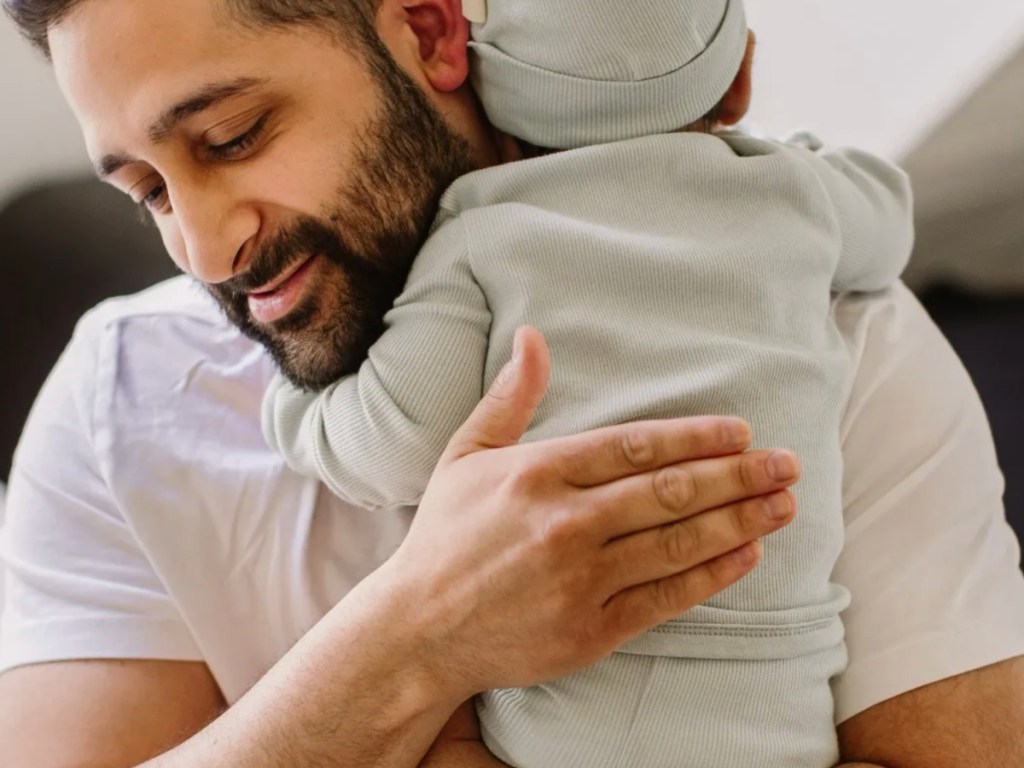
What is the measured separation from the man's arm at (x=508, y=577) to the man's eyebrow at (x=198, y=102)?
0.40 m

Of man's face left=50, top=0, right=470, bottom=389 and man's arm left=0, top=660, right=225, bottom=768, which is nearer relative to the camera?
man's face left=50, top=0, right=470, bottom=389

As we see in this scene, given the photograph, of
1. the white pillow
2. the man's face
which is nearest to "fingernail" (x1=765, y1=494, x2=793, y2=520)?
the man's face

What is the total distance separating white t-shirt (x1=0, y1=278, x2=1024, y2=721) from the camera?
1.09 m

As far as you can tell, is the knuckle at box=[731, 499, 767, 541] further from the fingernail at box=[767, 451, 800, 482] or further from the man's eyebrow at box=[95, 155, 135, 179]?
the man's eyebrow at box=[95, 155, 135, 179]

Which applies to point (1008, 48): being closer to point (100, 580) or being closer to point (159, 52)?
point (159, 52)

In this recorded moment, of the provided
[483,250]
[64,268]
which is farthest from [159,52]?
[64,268]

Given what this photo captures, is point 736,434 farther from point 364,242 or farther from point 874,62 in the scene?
point 874,62

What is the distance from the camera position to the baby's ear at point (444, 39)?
1.09 metres

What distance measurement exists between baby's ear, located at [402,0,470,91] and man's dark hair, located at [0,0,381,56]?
0.05 meters

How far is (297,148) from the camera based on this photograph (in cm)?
101

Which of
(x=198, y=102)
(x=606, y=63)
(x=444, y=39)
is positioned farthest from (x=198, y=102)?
(x=606, y=63)

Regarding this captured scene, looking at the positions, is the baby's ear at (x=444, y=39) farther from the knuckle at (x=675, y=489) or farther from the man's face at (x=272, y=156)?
the knuckle at (x=675, y=489)

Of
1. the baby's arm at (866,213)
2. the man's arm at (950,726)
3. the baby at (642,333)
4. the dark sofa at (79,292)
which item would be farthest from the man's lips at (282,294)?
the dark sofa at (79,292)

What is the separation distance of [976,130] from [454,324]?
1593 mm
